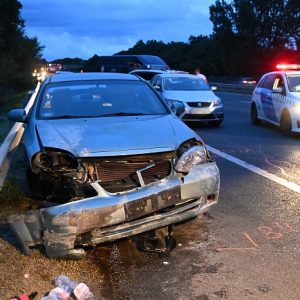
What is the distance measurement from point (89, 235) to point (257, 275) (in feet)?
4.87

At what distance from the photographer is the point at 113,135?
18.0 feet

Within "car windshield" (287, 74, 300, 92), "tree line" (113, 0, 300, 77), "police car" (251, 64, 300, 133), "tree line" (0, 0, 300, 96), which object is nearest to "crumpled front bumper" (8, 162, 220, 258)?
"police car" (251, 64, 300, 133)

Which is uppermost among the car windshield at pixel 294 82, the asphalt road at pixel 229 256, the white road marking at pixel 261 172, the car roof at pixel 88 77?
the car roof at pixel 88 77

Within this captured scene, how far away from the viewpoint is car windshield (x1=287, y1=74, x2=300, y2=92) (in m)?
13.4

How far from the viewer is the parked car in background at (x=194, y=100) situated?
49.6 ft

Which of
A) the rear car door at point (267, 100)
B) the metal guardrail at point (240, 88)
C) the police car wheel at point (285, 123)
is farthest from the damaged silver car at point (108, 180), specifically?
the metal guardrail at point (240, 88)

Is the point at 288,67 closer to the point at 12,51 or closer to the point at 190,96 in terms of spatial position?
the point at 190,96

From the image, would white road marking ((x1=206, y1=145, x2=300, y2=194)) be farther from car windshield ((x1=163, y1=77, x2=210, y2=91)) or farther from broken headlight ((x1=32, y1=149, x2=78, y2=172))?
car windshield ((x1=163, y1=77, x2=210, y2=91))

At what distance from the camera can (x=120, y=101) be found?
22.7ft

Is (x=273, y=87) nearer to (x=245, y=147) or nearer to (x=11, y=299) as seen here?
(x=245, y=147)

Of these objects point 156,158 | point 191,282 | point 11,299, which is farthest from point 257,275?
point 11,299

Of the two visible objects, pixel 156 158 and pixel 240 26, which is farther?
pixel 240 26

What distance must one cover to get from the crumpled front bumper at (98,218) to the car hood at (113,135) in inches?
→ 15.3

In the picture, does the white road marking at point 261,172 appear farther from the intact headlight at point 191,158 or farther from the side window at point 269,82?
the side window at point 269,82
